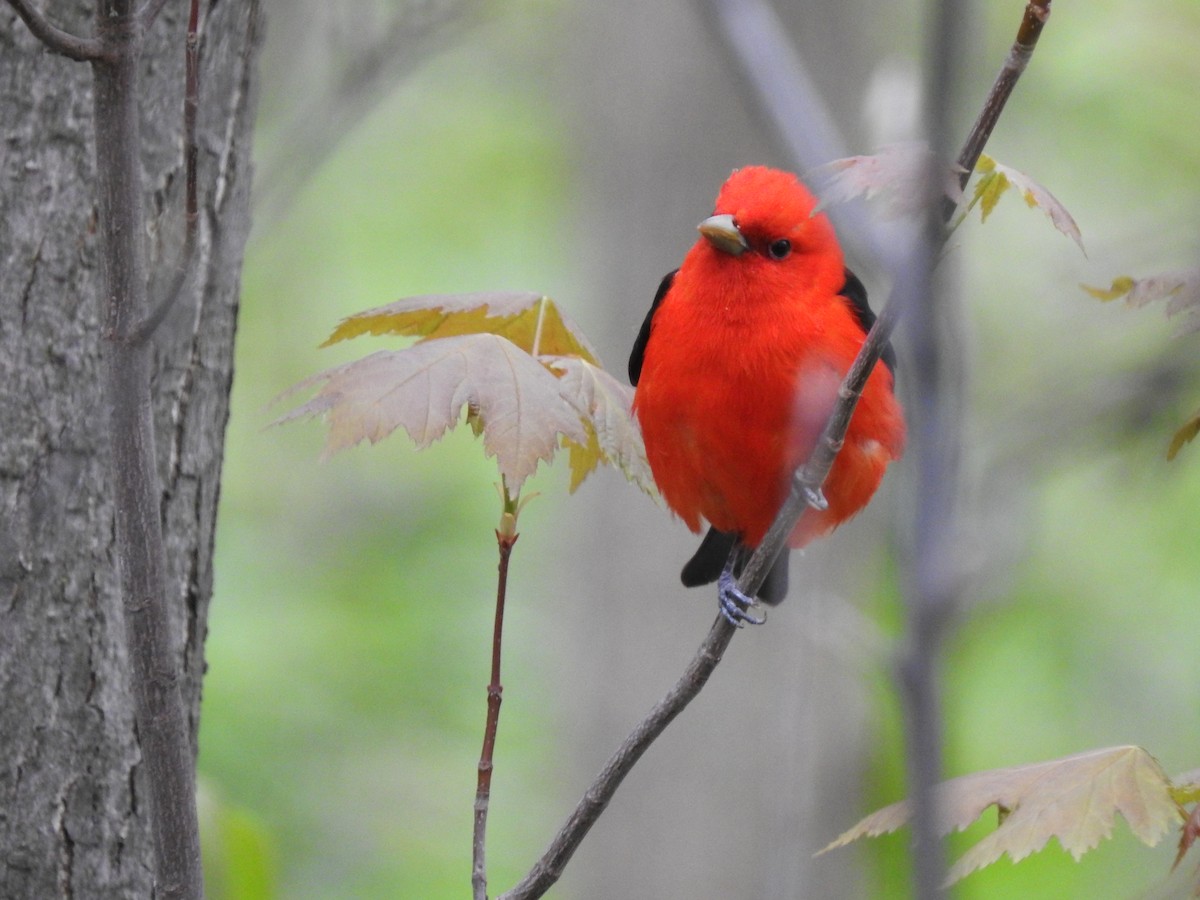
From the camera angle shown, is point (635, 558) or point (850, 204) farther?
point (635, 558)

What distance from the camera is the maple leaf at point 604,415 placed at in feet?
5.22

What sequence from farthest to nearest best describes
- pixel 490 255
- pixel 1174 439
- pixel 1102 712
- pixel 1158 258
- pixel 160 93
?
pixel 490 255 < pixel 1102 712 < pixel 160 93 < pixel 1158 258 < pixel 1174 439

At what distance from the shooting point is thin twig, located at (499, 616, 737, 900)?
1.38 metres

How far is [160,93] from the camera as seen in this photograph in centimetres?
181

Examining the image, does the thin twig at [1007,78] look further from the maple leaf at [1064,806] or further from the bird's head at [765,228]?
the bird's head at [765,228]

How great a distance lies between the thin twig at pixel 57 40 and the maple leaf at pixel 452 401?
43 centimetres

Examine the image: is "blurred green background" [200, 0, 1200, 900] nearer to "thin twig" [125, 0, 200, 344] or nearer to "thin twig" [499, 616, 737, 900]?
"thin twig" [499, 616, 737, 900]

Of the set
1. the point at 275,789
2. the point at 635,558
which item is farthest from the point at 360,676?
the point at 635,558

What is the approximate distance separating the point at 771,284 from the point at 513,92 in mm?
4988

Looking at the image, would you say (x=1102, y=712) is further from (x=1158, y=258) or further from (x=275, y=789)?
(x=1158, y=258)

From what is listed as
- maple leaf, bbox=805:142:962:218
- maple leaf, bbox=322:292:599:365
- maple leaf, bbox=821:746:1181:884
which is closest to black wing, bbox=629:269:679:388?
maple leaf, bbox=322:292:599:365

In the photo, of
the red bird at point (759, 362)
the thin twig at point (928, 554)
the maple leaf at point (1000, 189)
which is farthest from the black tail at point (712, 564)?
the thin twig at point (928, 554)

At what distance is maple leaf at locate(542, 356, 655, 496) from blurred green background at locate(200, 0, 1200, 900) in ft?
1.56

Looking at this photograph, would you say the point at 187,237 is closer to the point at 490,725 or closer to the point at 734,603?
the point at 490,725
